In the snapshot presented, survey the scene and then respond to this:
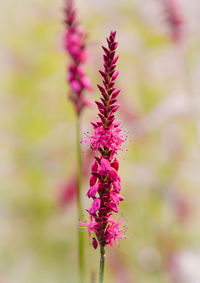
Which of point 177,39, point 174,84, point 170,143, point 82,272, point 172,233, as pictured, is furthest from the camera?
point 174,84

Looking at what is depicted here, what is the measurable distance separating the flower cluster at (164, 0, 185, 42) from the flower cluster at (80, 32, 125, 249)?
3.59 metres

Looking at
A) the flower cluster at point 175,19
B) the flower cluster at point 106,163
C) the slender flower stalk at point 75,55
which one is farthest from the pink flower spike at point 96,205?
the flower cluster at point 175,19

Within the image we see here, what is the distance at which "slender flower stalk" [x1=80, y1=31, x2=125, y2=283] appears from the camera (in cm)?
222

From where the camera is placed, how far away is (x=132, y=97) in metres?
7.82

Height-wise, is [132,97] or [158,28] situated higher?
[158,28]

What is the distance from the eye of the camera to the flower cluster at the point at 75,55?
3.56 metres

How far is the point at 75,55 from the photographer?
357 centimetres

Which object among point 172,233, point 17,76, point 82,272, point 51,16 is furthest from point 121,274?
point 51,16

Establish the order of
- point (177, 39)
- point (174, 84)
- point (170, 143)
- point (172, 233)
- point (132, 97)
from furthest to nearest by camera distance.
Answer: point (174, 84) < point (132, 97) < point (170, 143) < point (172, 233) < point (177, 39)

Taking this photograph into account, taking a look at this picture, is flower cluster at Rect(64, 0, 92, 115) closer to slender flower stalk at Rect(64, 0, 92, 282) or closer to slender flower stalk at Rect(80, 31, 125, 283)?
slender flower stalk at Rect(64, 0, 92, 282)

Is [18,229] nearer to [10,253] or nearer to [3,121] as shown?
[10,253]

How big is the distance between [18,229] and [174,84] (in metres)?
3.74

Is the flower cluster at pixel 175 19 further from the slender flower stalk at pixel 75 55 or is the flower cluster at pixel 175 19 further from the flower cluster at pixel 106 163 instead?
the flower cluster at pixel 106 163

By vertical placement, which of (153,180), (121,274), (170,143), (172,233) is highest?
(170,143)
